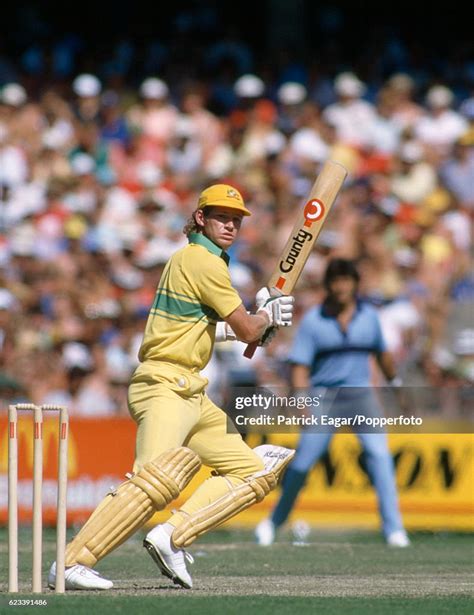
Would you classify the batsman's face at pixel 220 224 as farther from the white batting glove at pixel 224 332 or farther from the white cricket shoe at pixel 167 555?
the white cricket shoe at pixel 167 555

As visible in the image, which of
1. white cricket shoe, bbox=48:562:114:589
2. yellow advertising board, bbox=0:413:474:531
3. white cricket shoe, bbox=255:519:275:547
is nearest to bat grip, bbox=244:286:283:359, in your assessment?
white cricket shoe, bbox=48:562:114:589

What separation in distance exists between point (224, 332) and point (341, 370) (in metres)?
3.14

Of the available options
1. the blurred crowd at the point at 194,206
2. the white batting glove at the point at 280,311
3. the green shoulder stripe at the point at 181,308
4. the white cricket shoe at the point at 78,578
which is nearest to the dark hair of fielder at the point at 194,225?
the green shoulder stripe at the point at 181,308

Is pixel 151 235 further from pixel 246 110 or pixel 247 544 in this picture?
pixel 247 544

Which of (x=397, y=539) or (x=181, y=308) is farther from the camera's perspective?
(x=397, y=539)

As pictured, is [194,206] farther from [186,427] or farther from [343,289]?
[186,427]

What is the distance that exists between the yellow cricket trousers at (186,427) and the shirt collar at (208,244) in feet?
1.85

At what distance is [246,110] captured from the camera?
17.4m

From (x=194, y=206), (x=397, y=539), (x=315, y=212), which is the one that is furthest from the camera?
(x=194, y=206)

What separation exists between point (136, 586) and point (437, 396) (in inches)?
196

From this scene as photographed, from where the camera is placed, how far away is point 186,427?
7.19 meters

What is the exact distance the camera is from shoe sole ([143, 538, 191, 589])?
6.98 meters

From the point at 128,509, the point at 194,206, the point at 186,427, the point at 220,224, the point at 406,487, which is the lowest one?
the point at 128,509

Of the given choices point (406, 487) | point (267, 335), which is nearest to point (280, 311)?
point (267, 335)
